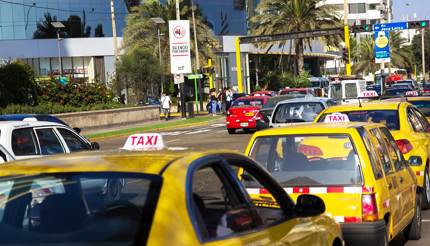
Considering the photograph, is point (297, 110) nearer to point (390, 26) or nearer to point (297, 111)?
point (297, 111)

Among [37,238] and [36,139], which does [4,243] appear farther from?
[36,139]

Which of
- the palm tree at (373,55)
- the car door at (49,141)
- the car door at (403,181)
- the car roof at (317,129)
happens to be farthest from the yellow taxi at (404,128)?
the palm tree at (373,55)

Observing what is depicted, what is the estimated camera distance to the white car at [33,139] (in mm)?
10672

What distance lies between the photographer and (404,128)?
10.7 meters

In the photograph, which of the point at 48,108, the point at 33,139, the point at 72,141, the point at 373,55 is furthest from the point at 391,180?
the point at 373,55

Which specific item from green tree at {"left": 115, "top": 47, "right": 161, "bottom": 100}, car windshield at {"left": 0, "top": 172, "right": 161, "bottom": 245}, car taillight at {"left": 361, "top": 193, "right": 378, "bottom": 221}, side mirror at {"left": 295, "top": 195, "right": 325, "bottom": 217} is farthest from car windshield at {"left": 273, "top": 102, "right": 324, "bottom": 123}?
green tree at {"left": 115, "top": 47, "right": 161, "bottom": 100}

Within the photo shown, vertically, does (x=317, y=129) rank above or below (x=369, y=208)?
above

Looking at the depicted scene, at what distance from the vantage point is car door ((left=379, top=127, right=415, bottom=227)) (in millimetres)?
8045

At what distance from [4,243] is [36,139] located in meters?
7.68

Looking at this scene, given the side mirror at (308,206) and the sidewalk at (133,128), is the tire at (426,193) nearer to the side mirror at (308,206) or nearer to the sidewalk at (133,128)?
the side mirror at (308,206)

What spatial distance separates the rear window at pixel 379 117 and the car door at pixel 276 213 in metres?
5.77

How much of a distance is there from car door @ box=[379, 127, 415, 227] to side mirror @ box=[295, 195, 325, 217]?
10.1 feet

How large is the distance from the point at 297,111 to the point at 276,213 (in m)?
13.2

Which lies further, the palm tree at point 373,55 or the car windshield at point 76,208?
the palm tree at point 373,55
